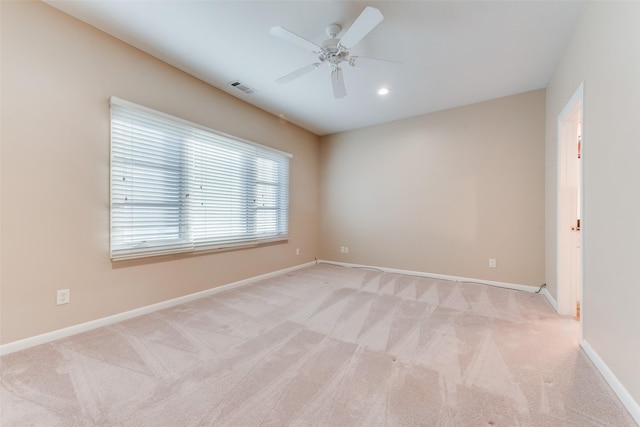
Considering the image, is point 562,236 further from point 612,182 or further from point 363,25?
point 363,25

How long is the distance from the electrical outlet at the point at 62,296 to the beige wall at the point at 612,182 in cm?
384

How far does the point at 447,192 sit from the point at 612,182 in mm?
2383

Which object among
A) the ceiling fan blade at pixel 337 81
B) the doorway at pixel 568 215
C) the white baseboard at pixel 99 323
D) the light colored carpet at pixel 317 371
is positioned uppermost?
the ceiling fan blade at pixel 337 81

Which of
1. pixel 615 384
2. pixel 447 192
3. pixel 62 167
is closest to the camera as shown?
pixel 615 384

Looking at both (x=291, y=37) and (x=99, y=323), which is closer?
(x=291, y=37)

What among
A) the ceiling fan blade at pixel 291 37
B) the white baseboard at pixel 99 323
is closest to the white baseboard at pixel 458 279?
the white baseboard at pixel 99 323

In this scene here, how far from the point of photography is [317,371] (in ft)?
5.55

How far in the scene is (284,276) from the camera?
416 cm

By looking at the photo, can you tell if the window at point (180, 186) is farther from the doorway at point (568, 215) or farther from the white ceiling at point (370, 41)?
the doorway at point (568, 215)

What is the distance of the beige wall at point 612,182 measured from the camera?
1.35 metres

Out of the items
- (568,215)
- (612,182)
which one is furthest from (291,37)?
(568,215)

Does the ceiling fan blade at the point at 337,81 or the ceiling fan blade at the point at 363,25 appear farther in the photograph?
the ceiling fan blade at the point at 337,81

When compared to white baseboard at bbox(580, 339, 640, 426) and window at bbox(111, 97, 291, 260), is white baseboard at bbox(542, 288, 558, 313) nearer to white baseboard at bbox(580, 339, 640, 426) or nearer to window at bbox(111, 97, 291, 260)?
white baseboard at bbox(580, 339, 640, 426)

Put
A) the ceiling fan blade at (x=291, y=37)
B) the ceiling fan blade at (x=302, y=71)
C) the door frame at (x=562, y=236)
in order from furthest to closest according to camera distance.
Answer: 1. the door frame at (x=562, y=236)
2. the ceiling fan blade at (x=302, y=71)
3. the ceiling fan blade at (x=291, y=37)
